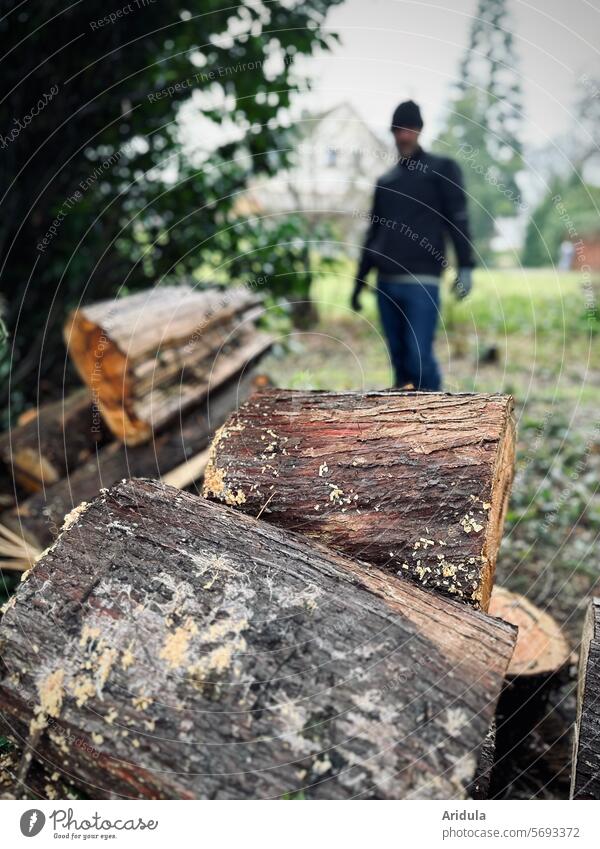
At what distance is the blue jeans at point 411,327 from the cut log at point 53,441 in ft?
6.77

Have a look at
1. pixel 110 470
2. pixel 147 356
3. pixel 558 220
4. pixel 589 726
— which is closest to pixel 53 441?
pixel 110 470

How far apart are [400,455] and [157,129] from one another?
4077mm

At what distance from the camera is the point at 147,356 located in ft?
11.7

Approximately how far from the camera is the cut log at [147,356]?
3.48m

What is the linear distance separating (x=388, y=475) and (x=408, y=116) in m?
2.04

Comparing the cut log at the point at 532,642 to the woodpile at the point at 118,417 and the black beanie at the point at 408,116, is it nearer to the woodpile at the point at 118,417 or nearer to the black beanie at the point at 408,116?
the woodpile at the point at 118,417

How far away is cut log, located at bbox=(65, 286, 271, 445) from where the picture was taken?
11.4ft

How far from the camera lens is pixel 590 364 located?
7461 millimetres

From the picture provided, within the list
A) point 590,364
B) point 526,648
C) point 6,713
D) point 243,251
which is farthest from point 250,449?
point 590,364

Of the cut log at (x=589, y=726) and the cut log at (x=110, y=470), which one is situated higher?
the cut log at (x=110, y=470)

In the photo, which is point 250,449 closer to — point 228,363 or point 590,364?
point 228,363

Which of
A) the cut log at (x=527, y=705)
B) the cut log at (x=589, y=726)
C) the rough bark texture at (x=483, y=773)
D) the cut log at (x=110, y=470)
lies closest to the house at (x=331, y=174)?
the cut log at (x=110, y=470)
